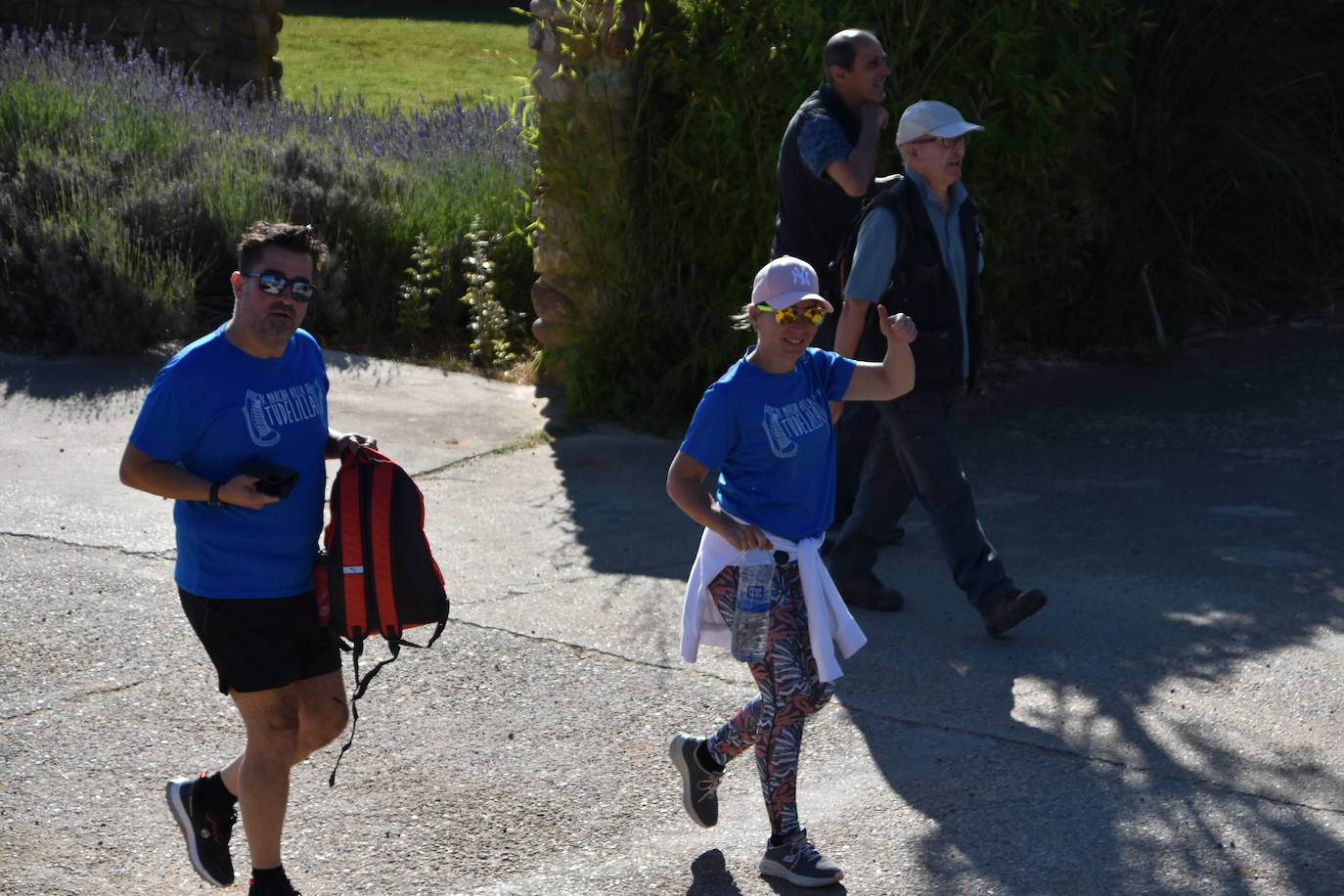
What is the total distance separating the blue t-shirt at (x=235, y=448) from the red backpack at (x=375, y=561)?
0.29 ft

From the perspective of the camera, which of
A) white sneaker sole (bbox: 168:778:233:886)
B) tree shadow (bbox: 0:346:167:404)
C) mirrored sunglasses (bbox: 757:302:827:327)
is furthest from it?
tree shadow (bbox: 0:346:167:404)

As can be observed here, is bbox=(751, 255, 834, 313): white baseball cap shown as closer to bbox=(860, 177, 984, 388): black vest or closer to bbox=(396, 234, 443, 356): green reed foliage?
bbox=(860, 177, 984, 388): black vest

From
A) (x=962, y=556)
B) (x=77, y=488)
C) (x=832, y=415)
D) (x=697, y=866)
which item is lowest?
(x=77, y=488)

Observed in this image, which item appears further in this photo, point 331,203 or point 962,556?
point 331,203

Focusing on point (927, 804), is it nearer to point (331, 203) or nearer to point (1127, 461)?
point (1127, 461)

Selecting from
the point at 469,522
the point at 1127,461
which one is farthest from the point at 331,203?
the point at 1127,461

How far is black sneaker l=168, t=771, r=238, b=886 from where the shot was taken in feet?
13.0

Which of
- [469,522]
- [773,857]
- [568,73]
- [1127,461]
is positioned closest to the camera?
[773,857]

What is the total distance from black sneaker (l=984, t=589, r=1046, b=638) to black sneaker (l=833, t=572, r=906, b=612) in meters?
0.50

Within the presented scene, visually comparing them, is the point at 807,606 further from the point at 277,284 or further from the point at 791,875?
the point at 277,284

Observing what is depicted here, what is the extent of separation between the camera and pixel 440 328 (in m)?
10.6

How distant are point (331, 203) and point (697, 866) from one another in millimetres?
7411

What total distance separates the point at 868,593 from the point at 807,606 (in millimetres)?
1995

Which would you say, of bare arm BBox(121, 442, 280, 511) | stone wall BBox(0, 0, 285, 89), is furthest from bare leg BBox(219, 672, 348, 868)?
stone wall BBox(0, 0, 285, 89)
